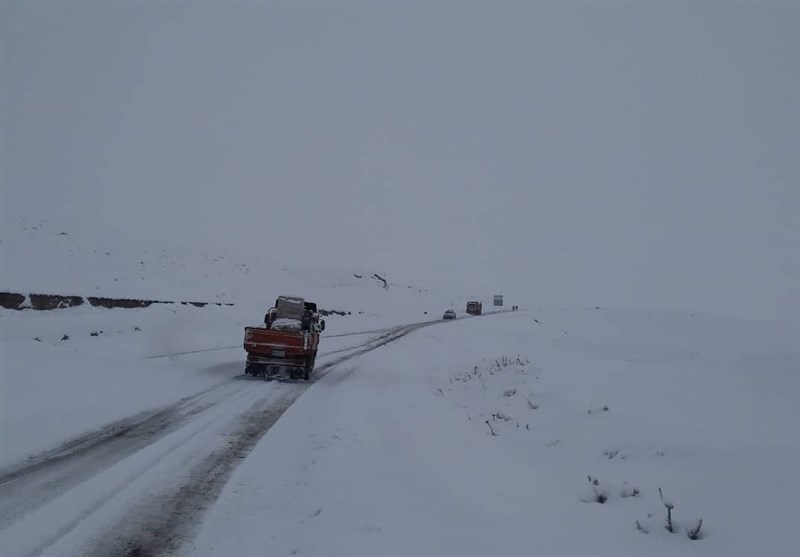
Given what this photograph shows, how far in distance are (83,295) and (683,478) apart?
30398 millimetres

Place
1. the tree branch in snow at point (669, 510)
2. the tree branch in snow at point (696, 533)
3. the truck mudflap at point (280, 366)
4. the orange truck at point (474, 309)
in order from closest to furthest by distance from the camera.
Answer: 1. the tree branch in snow at point (696, 533)
2. the tree branch in snow at point (669, 510)
3. the truck mudflap at point (280, 366)
4. the orange truck at point (474, 309)

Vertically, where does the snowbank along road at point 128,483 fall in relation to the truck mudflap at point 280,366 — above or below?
below

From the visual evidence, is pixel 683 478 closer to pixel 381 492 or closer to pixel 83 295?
pixel 381 492

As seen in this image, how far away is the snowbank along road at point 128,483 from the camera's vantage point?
18.7 ft

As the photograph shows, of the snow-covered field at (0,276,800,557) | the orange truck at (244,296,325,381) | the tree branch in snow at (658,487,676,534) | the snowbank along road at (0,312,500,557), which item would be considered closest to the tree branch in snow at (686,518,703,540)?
the snow-covered field at (0,276,800,557)

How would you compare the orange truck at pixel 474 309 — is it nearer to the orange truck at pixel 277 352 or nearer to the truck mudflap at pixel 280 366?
the orange truck at pixel 277 352

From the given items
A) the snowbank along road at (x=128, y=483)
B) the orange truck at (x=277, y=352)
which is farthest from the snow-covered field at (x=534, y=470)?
the orange truck at (x=277, y=352)

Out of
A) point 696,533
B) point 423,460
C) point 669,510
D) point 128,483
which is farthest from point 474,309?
point 696,533

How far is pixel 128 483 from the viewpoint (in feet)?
24.3

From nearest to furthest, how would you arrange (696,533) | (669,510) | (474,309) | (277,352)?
1. (696,533)
2. (669,510)
3. (277,352)
4. (474,309)

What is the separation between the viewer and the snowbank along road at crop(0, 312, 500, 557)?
18.7 ft

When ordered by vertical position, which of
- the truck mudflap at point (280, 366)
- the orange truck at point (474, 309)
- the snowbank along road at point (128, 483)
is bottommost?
the snowbank along road at point (128, 483)

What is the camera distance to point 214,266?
63.6 metres

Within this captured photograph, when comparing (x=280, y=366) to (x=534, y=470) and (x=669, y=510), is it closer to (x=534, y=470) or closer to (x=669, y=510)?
(x=534, y=470)
